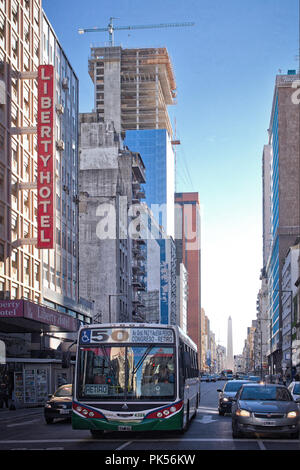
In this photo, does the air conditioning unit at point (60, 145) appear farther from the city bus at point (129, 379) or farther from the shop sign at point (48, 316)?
the city bus at point (129, 379)

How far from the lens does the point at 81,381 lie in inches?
714

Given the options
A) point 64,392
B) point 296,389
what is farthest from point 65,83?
point 296,389

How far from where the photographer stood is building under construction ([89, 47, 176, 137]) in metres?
185

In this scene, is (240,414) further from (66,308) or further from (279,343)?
(279,343)

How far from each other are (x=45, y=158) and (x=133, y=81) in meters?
147

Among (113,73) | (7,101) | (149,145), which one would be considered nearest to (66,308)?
(7,101)

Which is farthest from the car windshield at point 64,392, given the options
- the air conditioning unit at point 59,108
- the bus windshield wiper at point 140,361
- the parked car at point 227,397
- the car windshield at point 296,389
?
the air conditioning unit at point 59,108

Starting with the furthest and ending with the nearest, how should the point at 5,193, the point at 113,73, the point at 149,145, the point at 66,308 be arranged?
the point at 113,73 → the point at 149,145 → the point at 66,308 → the point at 5,193

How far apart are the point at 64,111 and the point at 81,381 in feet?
159

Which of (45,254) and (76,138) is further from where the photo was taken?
(76,138)

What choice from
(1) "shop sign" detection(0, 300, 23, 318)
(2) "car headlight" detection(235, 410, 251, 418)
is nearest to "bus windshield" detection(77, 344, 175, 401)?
(2) "car headlight" detection(235, 410, 251, 418)

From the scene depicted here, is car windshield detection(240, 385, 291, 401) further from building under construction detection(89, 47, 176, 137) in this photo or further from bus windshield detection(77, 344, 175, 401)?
building under construction detection(89, 47, 176, 137)

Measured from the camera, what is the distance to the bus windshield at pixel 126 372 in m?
17.9

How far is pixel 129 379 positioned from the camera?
18.0 metres
